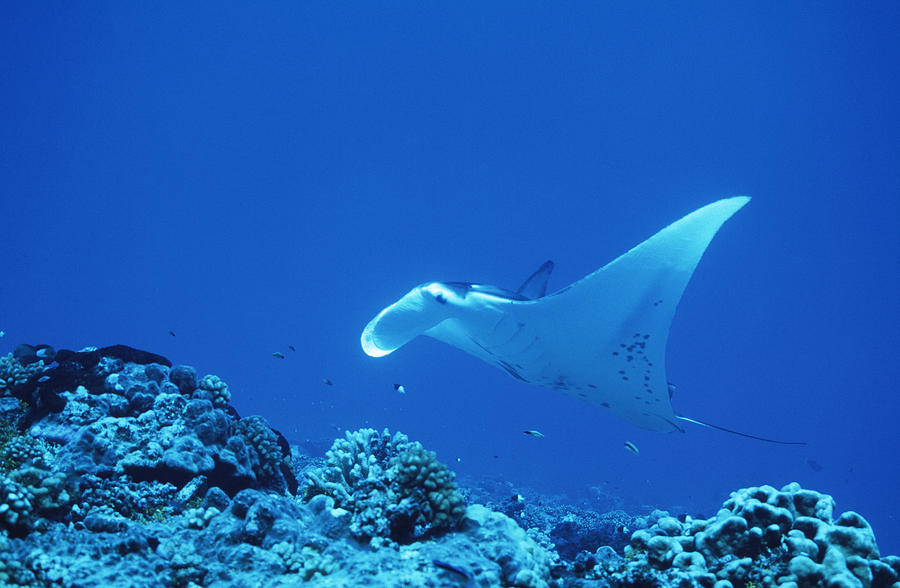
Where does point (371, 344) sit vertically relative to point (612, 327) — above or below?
below

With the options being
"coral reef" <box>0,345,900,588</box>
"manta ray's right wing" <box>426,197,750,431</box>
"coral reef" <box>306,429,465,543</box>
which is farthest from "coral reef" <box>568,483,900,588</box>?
"manta ray's right wing" <box>426,197,750,431</box>

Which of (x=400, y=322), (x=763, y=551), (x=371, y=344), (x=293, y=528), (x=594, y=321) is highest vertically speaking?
(x=594, y=321)

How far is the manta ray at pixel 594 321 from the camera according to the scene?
432cm

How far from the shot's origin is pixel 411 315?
493 centimetres

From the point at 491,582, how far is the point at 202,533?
192 centimetres

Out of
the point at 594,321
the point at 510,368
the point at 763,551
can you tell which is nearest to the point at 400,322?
the point at 510,368

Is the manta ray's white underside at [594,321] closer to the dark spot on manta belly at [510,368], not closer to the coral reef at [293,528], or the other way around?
the dark spot on manta belly at [510,368]

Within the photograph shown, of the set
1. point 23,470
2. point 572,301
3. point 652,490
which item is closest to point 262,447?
point 23,470

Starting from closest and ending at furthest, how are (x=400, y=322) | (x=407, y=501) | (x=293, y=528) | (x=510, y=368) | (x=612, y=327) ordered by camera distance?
1. (x=293, y=528)
2. (x=407, y=501)
3. (x=612, y=327)
4. (x=400, y=322)
5. (x=510, y=368)

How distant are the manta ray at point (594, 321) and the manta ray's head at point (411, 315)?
0.03 ft

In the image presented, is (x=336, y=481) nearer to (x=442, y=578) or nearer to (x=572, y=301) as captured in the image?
(x=442, y=578)

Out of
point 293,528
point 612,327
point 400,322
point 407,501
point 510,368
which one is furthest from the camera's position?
point 510,368

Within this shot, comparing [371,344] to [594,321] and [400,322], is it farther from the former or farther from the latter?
[594,321]

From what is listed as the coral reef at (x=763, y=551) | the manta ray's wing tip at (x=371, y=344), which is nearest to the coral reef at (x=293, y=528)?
the coral reef at (x=763, y=551)
